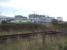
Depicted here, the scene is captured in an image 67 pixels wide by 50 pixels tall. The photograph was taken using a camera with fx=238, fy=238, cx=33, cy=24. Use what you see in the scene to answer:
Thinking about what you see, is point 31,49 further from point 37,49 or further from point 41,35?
point 41,35

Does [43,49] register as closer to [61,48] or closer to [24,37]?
[61,48]

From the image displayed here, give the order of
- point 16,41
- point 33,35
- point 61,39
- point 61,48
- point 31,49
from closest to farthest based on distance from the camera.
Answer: point 31,49 < point 61,48 < point 16,41 < point 33,35 < point 61,39

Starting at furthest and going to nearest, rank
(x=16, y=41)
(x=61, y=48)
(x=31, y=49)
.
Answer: (x=16, y=41)
(x=61, y=48)
(x=31, y=49)

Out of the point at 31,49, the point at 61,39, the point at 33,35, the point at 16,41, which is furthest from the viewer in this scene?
the point at 61,39

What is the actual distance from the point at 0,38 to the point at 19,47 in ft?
3.59

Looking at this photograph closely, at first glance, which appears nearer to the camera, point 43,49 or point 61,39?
point 43,49

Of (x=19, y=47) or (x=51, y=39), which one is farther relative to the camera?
(x=51, y=39)

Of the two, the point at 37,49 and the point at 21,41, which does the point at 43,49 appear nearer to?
the point at 37,49

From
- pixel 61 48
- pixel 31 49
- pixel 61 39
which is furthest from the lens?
pixel 61 39

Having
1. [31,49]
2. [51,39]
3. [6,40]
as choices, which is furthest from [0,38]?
[51,39]

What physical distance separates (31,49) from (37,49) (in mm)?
314

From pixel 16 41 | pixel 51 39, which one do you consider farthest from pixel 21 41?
pixel 51 39

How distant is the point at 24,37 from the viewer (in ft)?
45.9

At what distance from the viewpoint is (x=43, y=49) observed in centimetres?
1185
